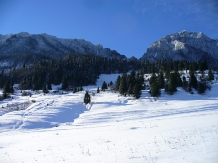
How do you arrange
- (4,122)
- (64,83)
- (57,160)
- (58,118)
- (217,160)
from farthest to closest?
(64,83), (58,118), (4,122), (57,160), (217,160)

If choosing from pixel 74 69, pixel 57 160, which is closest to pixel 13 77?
pixel 74 69

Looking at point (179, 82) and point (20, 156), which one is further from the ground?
point (179, 82)

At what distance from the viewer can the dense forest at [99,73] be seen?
63.2m

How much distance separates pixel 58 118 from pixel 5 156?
2384 centimetres

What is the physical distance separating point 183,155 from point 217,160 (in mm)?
1583

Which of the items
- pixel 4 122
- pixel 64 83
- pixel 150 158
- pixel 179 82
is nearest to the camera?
pixel 150 158

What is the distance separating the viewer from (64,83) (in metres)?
105

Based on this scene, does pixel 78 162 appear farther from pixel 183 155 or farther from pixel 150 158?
pixel 183 155

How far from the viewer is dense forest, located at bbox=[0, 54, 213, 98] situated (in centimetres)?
6325

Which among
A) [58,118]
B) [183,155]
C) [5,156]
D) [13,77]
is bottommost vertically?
[58,118]

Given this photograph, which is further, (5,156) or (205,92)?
(205,92)

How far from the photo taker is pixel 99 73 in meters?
160

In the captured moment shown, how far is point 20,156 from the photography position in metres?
11.7

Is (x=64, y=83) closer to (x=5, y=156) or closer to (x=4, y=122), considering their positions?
(x=4, y=122)
